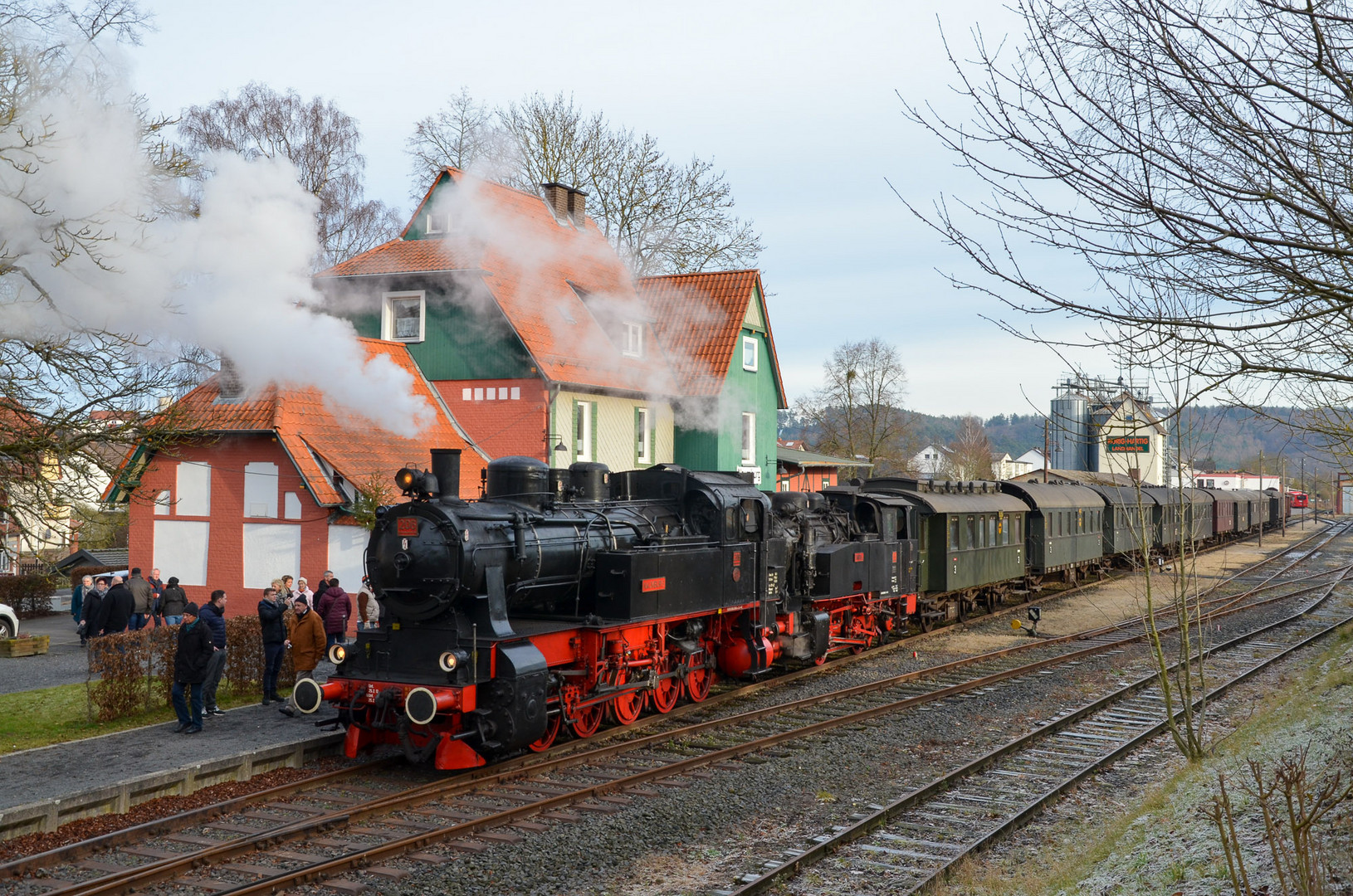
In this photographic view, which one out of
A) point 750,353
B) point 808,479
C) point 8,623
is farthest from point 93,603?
point 808,479

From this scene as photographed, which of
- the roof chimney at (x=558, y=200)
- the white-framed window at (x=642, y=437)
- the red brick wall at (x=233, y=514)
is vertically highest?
the roof chimney at (x=558, y=200)

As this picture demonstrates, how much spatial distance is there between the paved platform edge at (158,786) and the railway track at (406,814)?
79cm

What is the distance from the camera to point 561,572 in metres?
11.3

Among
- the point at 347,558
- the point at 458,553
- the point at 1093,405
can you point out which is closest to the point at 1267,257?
the point at 1093,405

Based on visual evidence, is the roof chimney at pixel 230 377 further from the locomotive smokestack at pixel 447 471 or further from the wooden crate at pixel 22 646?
the wooden crate at pixel 22 646

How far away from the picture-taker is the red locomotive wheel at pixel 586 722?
11.3 meters

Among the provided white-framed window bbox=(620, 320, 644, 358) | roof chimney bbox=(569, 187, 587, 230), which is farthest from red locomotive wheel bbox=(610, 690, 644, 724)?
roof chimney bbox=(569, 187, 587, 230)

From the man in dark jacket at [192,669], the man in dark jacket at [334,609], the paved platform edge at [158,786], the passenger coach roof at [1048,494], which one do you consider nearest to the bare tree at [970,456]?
the passenger coach roof at [1048,494]

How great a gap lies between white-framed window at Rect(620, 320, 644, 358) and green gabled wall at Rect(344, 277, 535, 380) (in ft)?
14.6

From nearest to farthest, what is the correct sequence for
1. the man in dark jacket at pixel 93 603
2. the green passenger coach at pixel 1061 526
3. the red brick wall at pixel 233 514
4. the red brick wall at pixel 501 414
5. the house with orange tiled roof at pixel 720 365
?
the man in dark jacket at pixel 93 603 < the red brick wall at pixel 233 514 < the red brick wall at pixel 501 414 < the green passenger coach at pixel 1061 526 < the house with orange tiled roof at pixel 720 365

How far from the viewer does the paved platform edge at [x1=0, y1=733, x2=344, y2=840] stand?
800cm

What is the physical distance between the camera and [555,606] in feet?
→ 38.4

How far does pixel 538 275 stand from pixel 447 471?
1602cm

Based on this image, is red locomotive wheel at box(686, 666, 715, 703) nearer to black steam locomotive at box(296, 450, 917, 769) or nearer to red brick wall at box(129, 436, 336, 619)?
black steam locomotive at box(296, 450, 917, 769)
